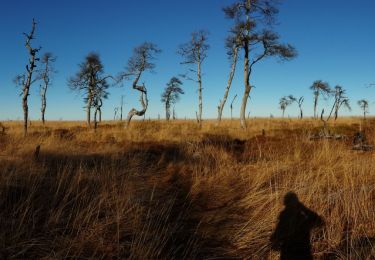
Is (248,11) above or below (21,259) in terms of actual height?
above

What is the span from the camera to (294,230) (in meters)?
2.90

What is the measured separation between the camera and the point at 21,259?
228 cm

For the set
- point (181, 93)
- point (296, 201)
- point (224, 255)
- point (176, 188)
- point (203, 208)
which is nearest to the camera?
point (224, 255)

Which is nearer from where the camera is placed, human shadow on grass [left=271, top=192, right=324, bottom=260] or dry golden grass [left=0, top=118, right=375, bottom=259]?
dry golden grass [left=0, top=118, right=375, bottom=259]

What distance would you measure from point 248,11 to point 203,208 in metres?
16.4

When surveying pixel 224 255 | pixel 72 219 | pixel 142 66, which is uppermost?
pixel 142 66

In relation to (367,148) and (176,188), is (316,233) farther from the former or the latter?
(367,148)

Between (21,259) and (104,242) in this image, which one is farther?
(104,242)

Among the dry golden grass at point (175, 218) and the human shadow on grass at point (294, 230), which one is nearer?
the dry golden grass at point (175, 218)

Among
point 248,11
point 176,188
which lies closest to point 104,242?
point 176,188

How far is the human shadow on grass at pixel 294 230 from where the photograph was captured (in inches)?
106

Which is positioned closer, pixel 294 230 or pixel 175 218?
pixel 294 230

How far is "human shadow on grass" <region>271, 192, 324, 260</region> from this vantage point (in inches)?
106

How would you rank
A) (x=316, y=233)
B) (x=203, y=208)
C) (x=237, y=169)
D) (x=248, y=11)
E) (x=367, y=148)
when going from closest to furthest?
(x=316, y=233) → (x=203, y=208) → (x=237, y=169) → (x=367, y=148) → (x=248, y=11)
